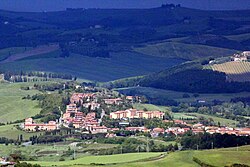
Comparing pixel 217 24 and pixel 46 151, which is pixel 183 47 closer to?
pixel 217 24

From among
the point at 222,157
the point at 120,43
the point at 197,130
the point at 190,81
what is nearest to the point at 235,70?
the point at 190,81

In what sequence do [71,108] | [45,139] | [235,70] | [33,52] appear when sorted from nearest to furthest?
1. [45,139]
2. [71,108]
3. [235,70]
4. [33,52]

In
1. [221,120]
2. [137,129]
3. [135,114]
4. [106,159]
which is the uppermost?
[135,114]

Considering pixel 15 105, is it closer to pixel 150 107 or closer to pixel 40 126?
pixel 40 126

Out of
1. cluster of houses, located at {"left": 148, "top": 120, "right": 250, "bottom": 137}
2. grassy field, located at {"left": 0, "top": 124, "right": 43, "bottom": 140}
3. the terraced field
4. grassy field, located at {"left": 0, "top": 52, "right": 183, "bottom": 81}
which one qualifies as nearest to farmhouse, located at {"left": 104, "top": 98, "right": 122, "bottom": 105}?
cluster of houses, located at {"left": 148, "top": 120, "right": 250, "bottom": 137}

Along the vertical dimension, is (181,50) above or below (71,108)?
above
